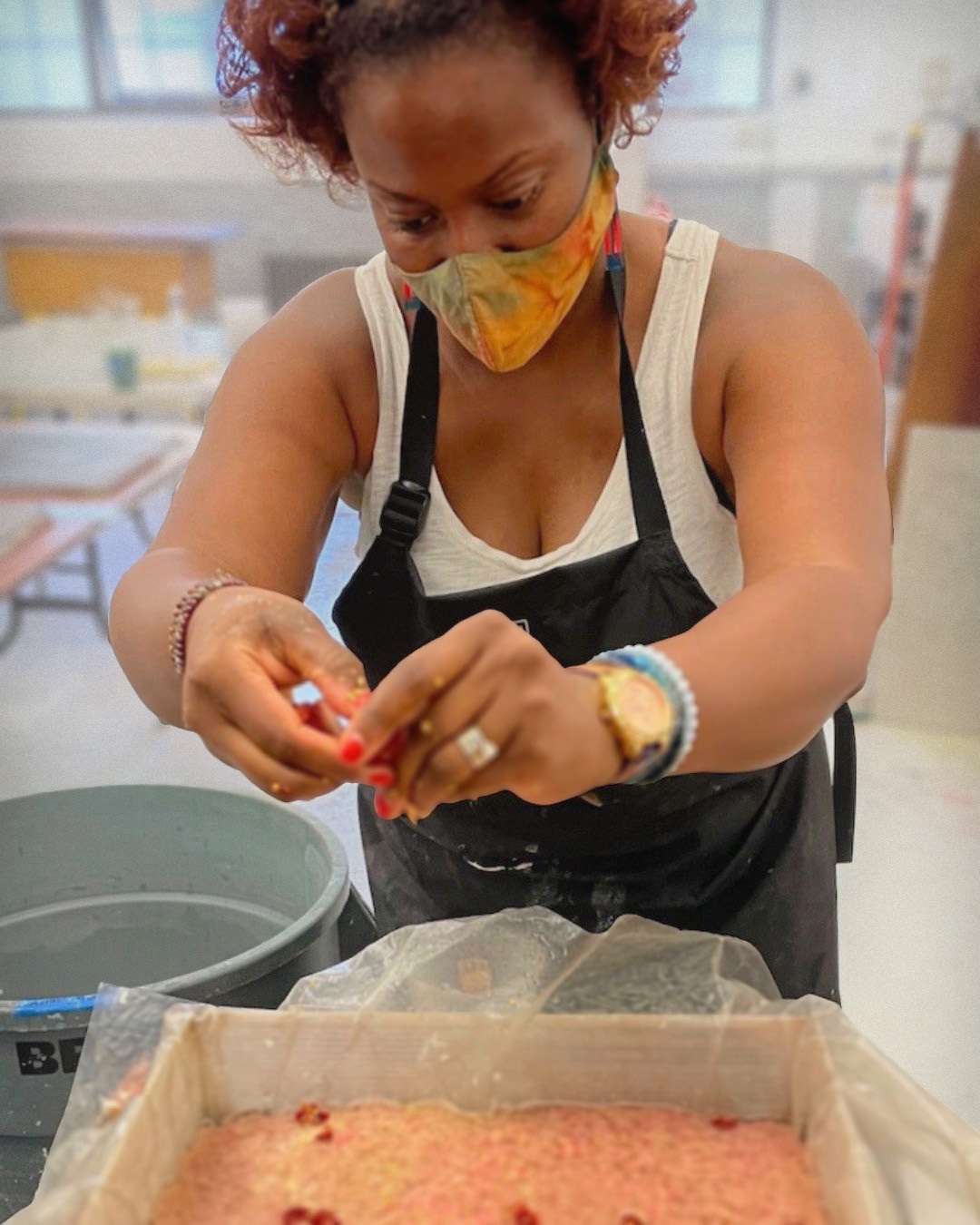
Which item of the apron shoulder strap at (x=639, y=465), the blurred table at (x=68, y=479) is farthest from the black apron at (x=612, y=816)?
the blurred table at (x=68, y=479)

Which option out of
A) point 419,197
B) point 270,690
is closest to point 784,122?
point 419,197

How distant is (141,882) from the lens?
1661 millimetres

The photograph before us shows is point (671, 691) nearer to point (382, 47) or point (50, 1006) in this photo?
point (382, 47)

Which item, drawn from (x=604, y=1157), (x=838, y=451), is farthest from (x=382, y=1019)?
(x=838, y=451)

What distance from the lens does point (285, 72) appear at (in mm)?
1059

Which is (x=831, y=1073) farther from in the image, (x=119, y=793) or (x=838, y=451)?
(x=119, y=793)

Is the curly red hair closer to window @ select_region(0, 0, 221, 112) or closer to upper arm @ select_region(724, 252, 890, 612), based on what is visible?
upper arm @ select_region(724, 252, 890, 612)

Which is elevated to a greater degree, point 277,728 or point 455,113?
point 455,113

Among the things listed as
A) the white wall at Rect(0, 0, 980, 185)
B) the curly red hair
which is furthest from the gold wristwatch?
the white wall at Rect(0, 0, 980, 185)

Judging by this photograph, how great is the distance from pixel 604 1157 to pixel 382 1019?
0.19 m

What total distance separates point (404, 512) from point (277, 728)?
0.38m

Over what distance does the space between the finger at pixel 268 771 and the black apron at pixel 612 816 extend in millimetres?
347

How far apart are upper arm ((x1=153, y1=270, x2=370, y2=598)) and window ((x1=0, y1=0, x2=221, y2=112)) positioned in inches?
81.2

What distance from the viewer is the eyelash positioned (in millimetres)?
982
